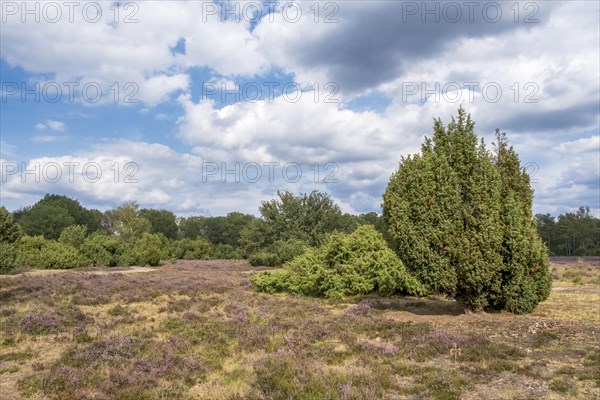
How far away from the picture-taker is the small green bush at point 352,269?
2194 centimetres

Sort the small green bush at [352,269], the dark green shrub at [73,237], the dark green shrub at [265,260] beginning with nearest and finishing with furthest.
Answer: the small green bush at [352,269] < the dark green shrub at [73,237] < the dark green shrub at [265,260]

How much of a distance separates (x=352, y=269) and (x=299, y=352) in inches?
467

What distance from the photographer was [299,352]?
1130cm

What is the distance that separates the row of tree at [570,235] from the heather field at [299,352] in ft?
288

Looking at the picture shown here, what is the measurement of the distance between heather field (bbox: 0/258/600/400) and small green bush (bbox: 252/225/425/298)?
220 cm

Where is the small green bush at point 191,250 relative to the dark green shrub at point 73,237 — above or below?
below

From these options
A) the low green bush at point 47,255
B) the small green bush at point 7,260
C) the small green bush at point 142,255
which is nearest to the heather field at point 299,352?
the small green bush at point 7,260

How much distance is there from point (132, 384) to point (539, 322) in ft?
38.2

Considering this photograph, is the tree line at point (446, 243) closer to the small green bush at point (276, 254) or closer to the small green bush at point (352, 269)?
the small green bush at point (352, 269)

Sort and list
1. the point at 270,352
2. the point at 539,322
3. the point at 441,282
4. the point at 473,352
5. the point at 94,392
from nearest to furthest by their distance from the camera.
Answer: the point at 94,392, the point at 473,352, the point at 270,352, the point at 539,322, the point at 441,282

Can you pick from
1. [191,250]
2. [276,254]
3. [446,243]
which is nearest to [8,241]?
[276,254]

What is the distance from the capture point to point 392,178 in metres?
16.7

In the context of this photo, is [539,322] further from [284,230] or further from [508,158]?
[284,230]

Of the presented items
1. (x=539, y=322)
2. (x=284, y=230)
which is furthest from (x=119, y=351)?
(x=284, y=230)
